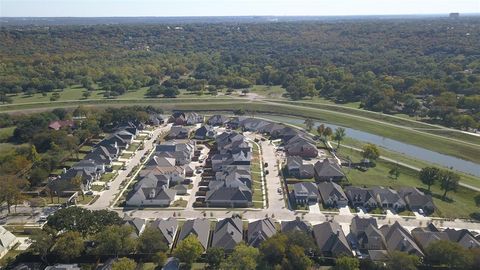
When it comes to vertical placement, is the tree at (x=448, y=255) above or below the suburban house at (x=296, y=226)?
above

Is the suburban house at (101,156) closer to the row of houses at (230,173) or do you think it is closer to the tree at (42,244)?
the row of houses at (230,173)

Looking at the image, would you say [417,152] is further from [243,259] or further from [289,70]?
[289,70]

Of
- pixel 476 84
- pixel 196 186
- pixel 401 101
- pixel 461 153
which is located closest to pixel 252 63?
pixel 401 101

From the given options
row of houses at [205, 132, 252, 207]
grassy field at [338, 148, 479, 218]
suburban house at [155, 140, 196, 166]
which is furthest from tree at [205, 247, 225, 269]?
suburban house at [155, 140, 196, 166]

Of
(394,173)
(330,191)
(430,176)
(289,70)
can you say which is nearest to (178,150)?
(330,191)

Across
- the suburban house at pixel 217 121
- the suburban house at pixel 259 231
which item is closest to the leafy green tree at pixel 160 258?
the suburban house at pixel 259 231

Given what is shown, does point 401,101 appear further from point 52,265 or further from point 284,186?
point 52,265
